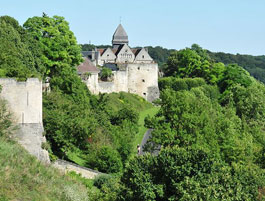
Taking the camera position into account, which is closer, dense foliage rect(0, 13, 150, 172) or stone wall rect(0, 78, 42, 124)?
stone wall rect(0, 78, 42, 124)

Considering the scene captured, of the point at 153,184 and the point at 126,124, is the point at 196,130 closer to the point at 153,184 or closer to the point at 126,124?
the point at 126,124

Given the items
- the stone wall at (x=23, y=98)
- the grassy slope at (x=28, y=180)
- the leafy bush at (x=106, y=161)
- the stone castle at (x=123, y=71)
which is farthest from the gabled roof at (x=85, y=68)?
the grassy slope at (x=28, y=180)

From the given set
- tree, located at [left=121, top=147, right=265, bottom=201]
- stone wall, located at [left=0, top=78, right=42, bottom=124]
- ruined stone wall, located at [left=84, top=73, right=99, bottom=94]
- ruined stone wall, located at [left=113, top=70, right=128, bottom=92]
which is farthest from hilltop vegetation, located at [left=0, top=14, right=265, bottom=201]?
ruined stone wall, located at [left=84, top=73, right=99, bottom=94]

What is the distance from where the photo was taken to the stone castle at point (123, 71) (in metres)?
57.2

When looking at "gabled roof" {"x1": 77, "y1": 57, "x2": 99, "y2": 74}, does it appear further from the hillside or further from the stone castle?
the hillside

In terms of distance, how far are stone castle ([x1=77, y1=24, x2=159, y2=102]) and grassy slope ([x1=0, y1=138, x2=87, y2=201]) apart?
2706cm

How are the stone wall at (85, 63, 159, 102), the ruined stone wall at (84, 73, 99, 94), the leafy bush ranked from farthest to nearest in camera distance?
the stone wall at (85, 63, 159, 102), the ruined stone wall at (84, 73, 99, 94), the leafy bush

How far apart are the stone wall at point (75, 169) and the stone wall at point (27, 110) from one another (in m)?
1.43

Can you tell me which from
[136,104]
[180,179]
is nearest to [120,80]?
[136,104]

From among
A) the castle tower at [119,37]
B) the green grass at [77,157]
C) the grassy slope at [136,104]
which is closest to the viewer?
the green grass at [77,157]

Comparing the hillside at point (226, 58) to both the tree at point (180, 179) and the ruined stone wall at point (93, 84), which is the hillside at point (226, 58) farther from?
the tree at point (180, 179)

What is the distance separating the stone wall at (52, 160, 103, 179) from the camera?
30641 millimetres

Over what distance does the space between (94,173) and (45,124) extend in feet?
13.2

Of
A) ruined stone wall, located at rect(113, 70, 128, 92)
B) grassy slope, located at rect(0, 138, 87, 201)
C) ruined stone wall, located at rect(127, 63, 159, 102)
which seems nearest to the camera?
grassy slope, located at rect(0, 138, 87, 201)
